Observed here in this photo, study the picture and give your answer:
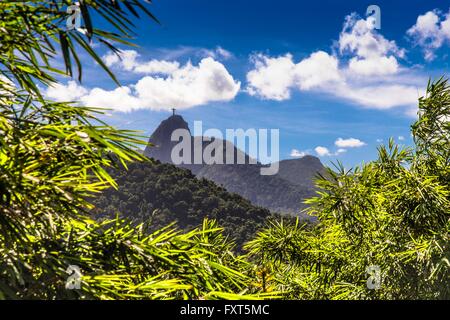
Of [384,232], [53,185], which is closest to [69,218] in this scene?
[53,185]

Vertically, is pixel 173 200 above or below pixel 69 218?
below

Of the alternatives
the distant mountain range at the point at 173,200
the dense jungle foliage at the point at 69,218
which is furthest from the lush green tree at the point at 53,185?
the distant mountain range at the point at 173,200

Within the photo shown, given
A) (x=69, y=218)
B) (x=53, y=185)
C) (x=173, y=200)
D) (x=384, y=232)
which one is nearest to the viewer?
(x=53, y=185)

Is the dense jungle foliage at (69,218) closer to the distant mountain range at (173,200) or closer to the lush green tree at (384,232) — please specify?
the lush green tree at (384,232)

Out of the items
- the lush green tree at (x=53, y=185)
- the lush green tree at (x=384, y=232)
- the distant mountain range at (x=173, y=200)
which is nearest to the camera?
the lush green tree at (x=53, y=185)

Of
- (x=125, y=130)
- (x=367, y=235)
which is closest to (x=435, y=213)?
(x=367, y=235)

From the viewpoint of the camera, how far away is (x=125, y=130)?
9.07ft

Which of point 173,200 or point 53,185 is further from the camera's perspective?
point 173,200

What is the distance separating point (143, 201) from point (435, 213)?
68778mm

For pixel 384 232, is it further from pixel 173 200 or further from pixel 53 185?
pixel 173 200

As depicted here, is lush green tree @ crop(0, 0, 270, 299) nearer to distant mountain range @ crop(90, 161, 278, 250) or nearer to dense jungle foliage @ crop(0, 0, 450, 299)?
dense jungle foliage @ crop(0, 0, 450, 299)

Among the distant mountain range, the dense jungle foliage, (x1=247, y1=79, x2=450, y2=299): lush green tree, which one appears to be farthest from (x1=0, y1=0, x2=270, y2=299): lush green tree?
the distant mountain range

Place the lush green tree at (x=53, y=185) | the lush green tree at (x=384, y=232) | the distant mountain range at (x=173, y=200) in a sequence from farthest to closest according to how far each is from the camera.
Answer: the distant mountain range at (x=173, y=200) → the lush green tree at (x=384, y=232) → the lush green tree at (x=53, y=185)
